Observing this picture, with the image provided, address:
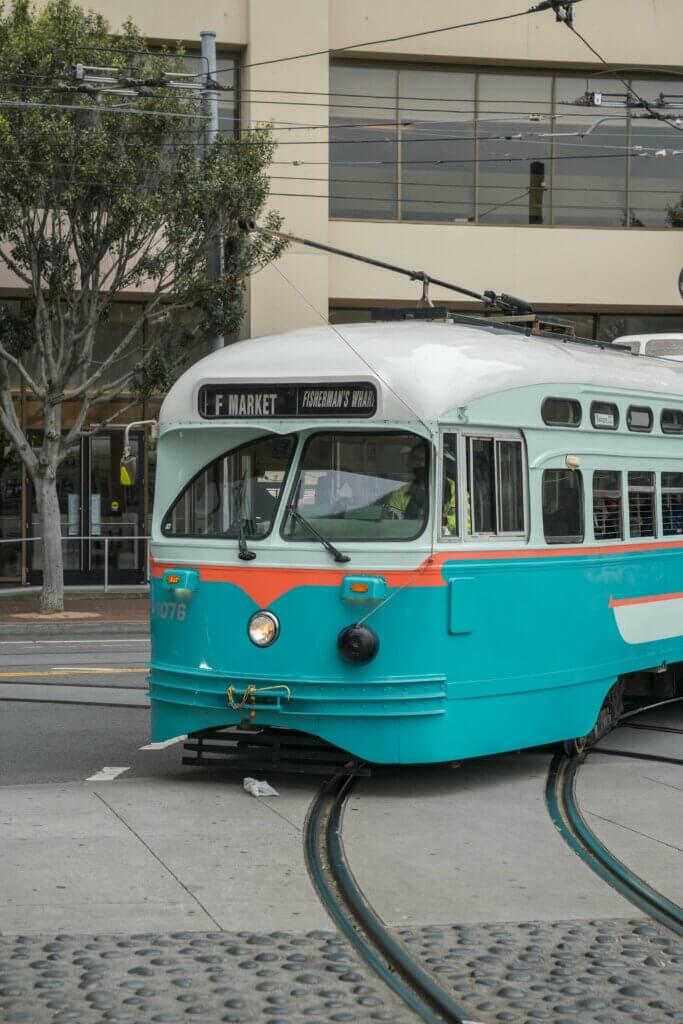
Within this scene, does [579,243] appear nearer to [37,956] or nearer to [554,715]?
[554,715]

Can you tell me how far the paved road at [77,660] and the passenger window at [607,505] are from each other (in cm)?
523

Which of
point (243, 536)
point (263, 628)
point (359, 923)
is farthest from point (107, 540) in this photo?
point (359, 923)

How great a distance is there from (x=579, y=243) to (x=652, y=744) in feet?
62.3

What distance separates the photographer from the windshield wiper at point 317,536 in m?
9.07

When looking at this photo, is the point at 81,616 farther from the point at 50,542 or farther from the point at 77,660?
the point at 77,660

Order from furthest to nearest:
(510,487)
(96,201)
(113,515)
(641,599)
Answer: (113,515)
(96,201)
(641,599)
(510,487)

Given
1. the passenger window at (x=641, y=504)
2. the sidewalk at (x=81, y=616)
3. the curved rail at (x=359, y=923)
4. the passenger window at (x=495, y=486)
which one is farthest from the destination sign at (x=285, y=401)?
the sidewalk at (x=81, y=616)

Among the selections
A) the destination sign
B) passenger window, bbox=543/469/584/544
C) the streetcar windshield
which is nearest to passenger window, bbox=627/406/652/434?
passenger window, bbox=543/469/584/544

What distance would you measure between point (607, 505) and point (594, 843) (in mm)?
3060

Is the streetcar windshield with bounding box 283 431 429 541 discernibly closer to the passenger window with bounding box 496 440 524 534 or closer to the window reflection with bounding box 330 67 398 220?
the passenger window with bounding box 496 440 524 534

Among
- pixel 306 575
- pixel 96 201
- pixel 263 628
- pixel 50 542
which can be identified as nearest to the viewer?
pixel 306 575

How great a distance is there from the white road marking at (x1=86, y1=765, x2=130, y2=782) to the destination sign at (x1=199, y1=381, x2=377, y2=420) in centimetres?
230

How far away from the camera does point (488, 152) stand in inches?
1134

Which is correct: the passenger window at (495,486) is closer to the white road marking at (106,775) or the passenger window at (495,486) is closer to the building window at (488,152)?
the white road marking at (106,775)
